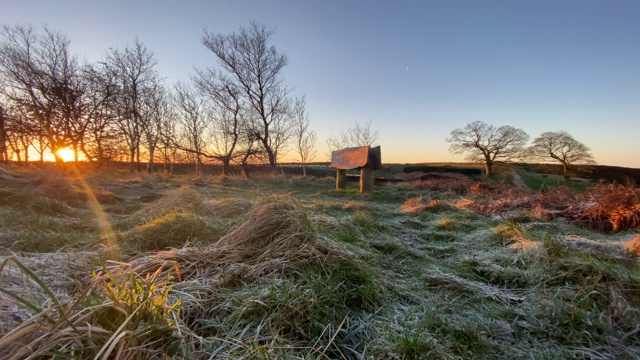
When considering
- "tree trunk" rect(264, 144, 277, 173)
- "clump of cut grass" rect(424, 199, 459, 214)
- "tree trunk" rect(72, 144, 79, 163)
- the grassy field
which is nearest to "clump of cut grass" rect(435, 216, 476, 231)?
the grassy field

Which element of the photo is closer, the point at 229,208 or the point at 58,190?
the point at 229,208

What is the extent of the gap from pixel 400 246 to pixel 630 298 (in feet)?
5.70

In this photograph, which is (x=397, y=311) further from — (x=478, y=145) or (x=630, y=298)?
(x=478, y=145)

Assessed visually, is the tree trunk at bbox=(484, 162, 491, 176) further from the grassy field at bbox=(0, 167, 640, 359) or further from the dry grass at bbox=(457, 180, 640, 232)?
the grassy field at bbox=(0, 167, 640, 359)

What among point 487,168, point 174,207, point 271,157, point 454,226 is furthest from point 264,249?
point 487,168

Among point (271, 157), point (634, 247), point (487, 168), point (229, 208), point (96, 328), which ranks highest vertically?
point (271, 157)

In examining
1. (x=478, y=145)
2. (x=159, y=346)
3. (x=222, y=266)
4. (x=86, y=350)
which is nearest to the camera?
(x=86, y=350)

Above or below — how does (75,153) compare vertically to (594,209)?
above

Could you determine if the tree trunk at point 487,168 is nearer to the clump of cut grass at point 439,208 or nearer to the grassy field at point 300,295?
the clump of cut grass at point 439,208

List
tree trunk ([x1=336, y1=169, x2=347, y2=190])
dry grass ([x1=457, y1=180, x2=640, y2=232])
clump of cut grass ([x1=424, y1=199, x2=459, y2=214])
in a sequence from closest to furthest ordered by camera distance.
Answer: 1. dry grass ([x1=457, y1=180, x2=640, y2=232])
2. clump of cut grass ([x1=424, y1=199, x2=459, y2=214])
3. tree trunk ([x1=336, y1=169, x2=347, y2=190])

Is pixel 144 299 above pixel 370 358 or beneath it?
above

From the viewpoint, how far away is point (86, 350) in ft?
3.23

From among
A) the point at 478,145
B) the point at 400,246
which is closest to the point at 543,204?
the point at 400,246

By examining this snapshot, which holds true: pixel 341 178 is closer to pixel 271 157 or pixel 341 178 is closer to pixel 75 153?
pixel 271 157
